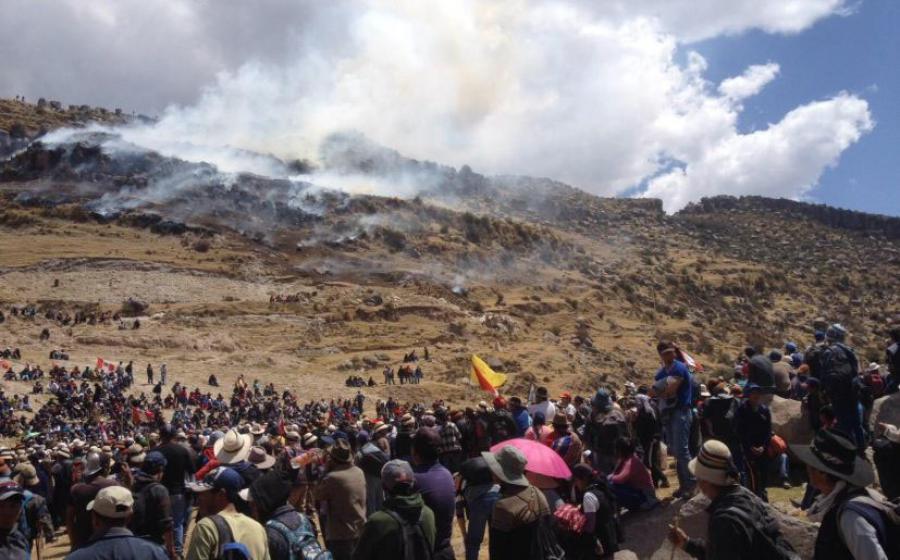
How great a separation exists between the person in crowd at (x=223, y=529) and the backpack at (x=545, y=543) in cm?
162

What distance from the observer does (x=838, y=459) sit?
3.23 meters

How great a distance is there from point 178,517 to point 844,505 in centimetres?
663

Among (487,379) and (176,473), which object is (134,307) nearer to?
(487,379)

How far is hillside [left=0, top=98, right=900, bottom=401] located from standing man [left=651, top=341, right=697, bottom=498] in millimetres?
28969

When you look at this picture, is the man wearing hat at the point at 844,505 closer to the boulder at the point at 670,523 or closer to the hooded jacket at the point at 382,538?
the boulder at the point at 670,523

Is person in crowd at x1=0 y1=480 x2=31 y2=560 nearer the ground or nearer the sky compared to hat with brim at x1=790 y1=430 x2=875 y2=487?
nearer the ground

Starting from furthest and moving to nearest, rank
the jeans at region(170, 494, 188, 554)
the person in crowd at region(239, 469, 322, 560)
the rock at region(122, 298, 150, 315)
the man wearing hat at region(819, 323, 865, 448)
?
the rock at region(122, 298, 150, 315), the jeans at region(170, 494, 188, 554), the man wearing hat at region(819, 323, 865, 448), the person in crowd at region(239, 469, 322, 560)

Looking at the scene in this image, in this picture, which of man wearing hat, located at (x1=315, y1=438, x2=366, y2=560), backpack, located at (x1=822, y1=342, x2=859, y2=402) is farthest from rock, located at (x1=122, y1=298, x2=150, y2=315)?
backpack, located at (x1=822, y1=342, x2=859, y2=402)

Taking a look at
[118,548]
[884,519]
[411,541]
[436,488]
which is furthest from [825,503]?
[118,548]

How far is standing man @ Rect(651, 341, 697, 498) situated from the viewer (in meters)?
6.74

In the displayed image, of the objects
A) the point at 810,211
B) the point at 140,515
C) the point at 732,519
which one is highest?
the point at 810,211

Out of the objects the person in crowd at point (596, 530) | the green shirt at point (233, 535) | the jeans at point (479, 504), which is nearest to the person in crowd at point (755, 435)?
the person in crowd at point (596, 530)

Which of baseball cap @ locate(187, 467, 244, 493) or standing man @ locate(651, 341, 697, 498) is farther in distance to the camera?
standing man @ locate(651, 341, 697, 498)

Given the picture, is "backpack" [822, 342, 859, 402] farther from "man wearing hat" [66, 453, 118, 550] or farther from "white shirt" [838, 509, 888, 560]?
"man wearing hat" [66, 453, 118, 550]
